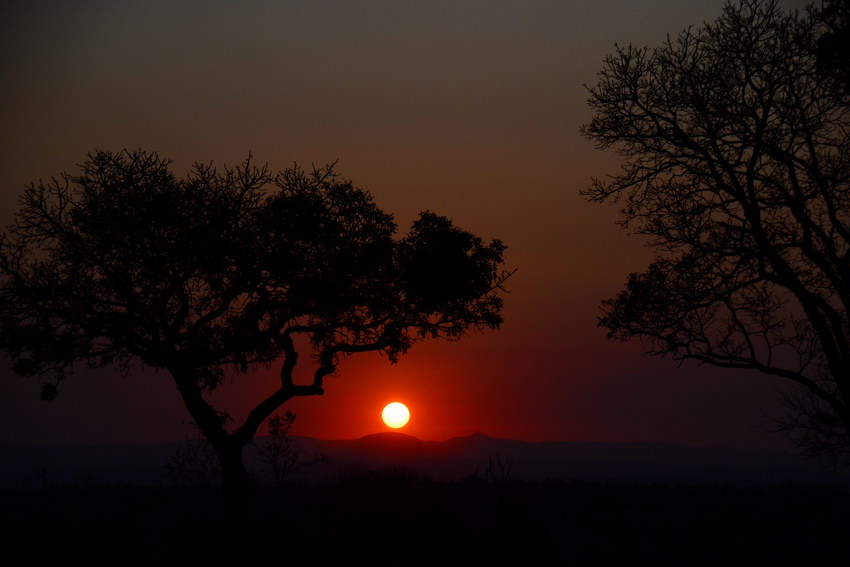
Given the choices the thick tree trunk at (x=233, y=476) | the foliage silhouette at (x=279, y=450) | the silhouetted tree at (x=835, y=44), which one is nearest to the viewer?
the silhouetted tree at (x=835, y=44)

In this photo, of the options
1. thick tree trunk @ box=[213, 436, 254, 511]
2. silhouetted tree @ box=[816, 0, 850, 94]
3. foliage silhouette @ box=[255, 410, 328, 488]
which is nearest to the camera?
silhouetted tree @ box=[816, 0, 850, 94]

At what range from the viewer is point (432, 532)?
67.5 ft

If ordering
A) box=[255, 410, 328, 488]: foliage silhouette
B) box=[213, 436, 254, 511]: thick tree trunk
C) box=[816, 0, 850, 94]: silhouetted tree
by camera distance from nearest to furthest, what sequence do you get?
box=[816, 0, 850, 94]: silhouetted tree, box=[213, 436, 254, 511]: thick tree trunk, box=[255, 410, 328, 488]: foliage silhouette

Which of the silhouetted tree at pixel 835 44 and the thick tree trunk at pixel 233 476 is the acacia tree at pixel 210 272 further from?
the silhouetted tree at pixel 835 44

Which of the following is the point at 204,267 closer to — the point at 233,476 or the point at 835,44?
the point at 233,476

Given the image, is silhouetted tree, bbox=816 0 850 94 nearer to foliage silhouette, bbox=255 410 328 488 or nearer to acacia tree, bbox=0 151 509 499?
acacia tree, bbox=0 151 509 499

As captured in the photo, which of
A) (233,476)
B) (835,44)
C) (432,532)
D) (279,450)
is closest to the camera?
(835,44)

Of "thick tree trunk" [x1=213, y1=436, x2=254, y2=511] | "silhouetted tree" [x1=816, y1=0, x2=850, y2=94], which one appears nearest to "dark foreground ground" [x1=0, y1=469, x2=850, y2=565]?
"thick tree trunk" [x1=213, y1=436, x2=254, y2=511]

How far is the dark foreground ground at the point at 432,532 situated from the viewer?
19.2 meters

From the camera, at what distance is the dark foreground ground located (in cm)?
1919

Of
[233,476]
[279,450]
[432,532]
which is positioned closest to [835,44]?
[432,532]

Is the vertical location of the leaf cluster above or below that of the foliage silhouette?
above

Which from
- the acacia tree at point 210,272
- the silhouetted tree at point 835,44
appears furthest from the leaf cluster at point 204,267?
the silhouetted tree at point 835,44

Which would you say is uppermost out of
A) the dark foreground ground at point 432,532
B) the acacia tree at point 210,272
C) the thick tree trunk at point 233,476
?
the acacia tree at point 210,272
